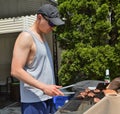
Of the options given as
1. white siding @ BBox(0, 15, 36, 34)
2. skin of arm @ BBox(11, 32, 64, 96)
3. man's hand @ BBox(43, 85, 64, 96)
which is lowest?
man's hand @ BBox(43, 85, 64, 96)

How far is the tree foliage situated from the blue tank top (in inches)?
117

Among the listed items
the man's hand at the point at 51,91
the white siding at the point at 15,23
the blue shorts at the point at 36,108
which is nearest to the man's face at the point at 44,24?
the man's hand at the point at 51,91

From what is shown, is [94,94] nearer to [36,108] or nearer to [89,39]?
[36,108]

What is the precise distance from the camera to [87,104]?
8.11ft

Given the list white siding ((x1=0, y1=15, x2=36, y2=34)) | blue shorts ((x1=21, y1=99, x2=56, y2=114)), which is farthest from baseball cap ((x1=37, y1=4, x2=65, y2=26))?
white siding ((x1=0, y1=15, x2=36, y2=34))

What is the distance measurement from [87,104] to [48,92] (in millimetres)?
699

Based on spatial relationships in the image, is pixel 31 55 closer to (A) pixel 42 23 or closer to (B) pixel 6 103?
(A) pixel 42 23

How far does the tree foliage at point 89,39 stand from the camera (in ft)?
20.9

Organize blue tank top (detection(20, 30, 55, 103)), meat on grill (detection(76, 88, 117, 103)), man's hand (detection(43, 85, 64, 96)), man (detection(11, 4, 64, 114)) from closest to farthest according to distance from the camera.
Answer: meat on grill (detection(76, 88, 117, 103))
man's hand (detection(43, 85, 64, 96))
man (detection(11, 4, 64, 114))
blue tank top (detection(20, 30, 55, 103))

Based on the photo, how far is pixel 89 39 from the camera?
652 cm

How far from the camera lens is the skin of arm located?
3.14 metres

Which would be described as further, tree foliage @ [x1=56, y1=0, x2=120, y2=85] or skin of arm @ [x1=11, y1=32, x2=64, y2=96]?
tree foliage @ [x1=56, y1=0, x2=120, y2=85]

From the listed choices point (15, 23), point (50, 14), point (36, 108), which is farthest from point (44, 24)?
point (15, 23)

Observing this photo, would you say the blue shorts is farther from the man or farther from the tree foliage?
the tree foliage
